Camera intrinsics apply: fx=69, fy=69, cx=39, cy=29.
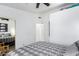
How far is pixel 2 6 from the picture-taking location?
7.29 ft

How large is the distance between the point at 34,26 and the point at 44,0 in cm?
250

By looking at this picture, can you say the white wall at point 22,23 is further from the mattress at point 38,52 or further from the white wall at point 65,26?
the mattress at point 38,52

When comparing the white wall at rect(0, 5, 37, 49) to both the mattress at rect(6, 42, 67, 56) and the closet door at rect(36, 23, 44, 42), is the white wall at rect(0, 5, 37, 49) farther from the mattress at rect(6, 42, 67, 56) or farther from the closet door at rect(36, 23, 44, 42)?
the mattress at rect(6, 42, 67, 56)

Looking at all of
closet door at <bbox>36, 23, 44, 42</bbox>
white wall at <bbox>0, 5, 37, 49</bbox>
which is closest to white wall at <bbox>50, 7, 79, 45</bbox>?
closet door at <bbox>36, 23, 44, 42</bbox>

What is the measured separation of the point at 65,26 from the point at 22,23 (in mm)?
1569

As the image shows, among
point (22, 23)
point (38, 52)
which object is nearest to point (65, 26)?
point (38, 52)

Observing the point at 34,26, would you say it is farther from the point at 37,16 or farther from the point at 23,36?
the point at 23,36

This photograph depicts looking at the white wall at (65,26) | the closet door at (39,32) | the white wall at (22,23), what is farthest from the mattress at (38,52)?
the closet door at (39,32)

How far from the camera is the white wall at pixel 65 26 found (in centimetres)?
199

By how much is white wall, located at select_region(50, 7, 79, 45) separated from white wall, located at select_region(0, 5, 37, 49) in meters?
0.84

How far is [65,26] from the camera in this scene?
2.24m

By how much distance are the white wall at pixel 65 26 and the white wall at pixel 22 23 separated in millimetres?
843

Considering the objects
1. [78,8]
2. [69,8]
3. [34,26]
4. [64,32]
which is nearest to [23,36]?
[34,26]

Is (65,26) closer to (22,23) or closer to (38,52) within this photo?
(38,52)
